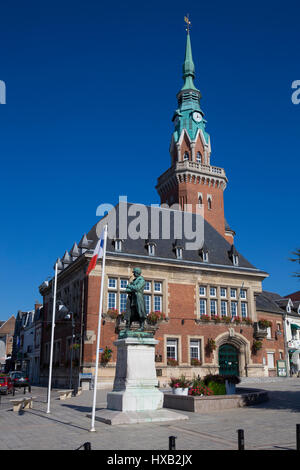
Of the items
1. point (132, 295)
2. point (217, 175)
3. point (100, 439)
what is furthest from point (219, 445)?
point (217, 175)

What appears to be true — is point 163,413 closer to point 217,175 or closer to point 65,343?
point 65,343

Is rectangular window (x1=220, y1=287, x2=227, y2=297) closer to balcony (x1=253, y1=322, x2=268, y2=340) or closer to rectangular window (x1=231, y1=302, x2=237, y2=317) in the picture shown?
rectangular window (x1=231, y1=302, x2=237, y2=317)

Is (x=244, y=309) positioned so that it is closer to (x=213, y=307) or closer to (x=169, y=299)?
(x=213, y=307)

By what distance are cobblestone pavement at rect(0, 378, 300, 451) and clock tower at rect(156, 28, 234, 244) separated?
3622 centimetres

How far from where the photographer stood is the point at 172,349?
3553 cm

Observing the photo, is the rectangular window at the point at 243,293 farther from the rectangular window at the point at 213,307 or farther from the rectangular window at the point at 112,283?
the rectangular window at the point at 112,283

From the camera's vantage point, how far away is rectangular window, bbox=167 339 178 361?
35375 mm

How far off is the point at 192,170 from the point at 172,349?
2376cm

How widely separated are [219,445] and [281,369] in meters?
35.1

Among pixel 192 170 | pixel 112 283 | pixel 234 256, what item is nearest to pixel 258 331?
pixel 234 256

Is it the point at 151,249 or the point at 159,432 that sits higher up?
the point at 151,249

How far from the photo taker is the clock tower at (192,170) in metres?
51.5

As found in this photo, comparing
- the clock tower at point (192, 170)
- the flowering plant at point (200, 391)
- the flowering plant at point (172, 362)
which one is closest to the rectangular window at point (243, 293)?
the flowering plant at point (172, 362)

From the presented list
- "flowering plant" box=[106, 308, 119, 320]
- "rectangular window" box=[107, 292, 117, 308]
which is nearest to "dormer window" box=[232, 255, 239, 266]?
"rectangular window" box=[107, 292, 117, 308]
